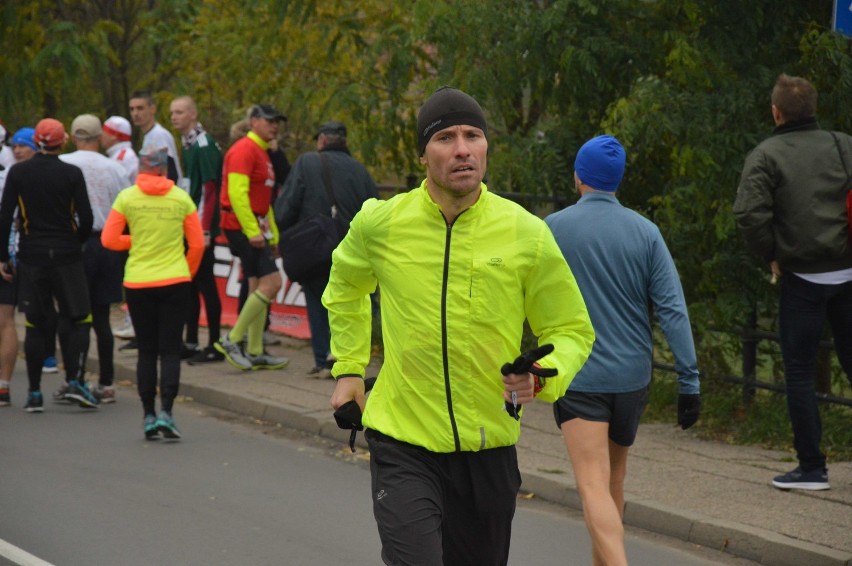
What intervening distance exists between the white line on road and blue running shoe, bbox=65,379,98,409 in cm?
396

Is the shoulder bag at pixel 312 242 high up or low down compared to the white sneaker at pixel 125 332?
up

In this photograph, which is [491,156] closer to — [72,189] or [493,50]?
[493,50]

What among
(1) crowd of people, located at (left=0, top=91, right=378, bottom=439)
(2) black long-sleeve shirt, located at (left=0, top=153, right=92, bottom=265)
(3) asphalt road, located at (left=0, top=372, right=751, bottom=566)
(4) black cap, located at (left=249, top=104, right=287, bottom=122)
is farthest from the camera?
(4) black cap, located at (left=249, top=104, right=287, bottom=122)

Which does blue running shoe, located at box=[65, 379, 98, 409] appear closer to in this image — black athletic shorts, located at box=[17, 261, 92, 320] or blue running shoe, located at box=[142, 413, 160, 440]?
black athletic shorts, located at box=[17, 261, 92, 320]

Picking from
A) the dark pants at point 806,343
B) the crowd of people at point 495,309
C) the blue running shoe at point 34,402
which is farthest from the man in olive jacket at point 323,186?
the dark pants at point 806,343

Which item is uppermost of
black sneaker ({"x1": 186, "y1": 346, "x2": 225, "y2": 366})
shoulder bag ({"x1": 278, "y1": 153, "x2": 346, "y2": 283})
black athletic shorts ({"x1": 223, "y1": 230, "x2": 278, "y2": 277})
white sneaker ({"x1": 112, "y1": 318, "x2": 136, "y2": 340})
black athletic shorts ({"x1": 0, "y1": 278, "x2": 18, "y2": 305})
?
shoulder bag ({"x1": 278, "y1": 153, "x2": 346, "y2": 283})

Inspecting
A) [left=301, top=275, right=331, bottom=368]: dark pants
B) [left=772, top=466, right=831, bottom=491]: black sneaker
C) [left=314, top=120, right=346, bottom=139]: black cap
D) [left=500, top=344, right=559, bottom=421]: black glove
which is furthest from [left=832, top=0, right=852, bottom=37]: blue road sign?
[left=301, top=275, right=331, bottom=368]: dark pants

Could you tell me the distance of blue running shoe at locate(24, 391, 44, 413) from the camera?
1062 cm

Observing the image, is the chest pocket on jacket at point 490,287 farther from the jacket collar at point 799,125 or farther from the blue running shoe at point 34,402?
the blue running shoe at point 34,402

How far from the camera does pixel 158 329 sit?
9.52m

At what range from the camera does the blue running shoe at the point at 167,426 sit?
9602 millimetres

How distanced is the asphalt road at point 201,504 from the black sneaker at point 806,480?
91 cm

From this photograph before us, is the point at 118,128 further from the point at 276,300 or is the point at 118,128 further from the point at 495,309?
the point at 495,309

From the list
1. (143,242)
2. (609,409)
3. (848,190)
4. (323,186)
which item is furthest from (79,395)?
(609,409)
